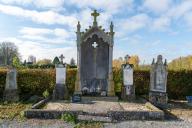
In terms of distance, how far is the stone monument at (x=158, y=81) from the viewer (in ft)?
47.2

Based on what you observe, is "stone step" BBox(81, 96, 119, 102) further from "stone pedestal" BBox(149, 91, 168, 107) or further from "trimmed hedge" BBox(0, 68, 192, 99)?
"trimmed hedge" BBox(0, 68, 192, 99)

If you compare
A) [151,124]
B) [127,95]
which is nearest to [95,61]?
[127,95]

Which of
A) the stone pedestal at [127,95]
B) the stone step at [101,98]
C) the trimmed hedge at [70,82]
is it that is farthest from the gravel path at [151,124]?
the trimmed hedge at [70,82]

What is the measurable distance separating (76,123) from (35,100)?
587cm

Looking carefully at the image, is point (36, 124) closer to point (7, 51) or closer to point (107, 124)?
point (107, 124)

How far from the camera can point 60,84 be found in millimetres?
15031

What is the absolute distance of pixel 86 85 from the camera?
15414 millimetres

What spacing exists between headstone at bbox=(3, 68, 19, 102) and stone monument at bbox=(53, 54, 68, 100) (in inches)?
79.5

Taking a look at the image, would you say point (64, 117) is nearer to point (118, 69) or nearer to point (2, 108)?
point (2, 108)

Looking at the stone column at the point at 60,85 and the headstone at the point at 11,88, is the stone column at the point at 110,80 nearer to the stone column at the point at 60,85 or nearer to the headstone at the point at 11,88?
the stone column at the point at 60,85

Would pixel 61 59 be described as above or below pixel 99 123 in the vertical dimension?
above

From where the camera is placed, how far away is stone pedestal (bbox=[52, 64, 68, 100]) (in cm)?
1485

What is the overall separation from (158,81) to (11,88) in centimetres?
757

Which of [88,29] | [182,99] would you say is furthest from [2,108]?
[182,99]
